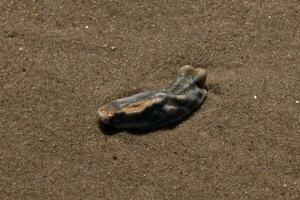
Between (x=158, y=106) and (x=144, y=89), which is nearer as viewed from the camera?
(x=158, y=106)

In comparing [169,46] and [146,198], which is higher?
[169,46]

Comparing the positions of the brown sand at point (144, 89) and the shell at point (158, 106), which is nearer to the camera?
the brown sand at point (144, 89)

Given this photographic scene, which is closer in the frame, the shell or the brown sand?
the brown sand

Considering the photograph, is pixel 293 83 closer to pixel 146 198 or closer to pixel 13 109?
pixel 146 198

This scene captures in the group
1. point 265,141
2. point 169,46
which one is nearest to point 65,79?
point 169,46
